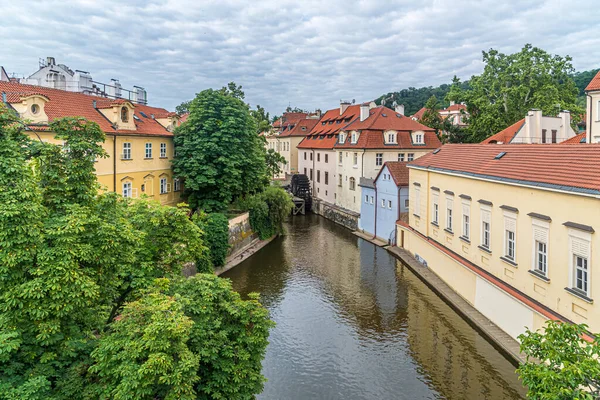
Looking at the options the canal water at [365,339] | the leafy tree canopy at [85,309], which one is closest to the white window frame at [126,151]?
the canal water at [365,339]

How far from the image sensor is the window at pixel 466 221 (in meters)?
17.2

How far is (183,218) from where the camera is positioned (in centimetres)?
1114

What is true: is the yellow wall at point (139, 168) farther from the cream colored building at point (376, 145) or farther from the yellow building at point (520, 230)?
the yellow building at point (520, 230)

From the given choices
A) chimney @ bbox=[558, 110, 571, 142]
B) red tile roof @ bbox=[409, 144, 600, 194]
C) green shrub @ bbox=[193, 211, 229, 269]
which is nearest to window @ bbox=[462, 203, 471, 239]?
red tile roof @ bbox=[409, 144, 600, 194]

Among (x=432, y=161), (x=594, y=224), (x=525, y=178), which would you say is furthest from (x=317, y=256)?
(x=594, y=224)

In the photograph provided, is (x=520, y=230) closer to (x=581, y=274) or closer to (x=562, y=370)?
(x=581, y=274)

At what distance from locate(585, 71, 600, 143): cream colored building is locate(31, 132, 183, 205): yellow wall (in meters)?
22.9

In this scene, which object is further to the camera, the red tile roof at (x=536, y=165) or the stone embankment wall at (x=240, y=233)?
the stone embankment wall at (x=240, y=233)

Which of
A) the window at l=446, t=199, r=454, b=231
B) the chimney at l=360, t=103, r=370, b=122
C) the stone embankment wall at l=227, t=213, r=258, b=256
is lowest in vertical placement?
the stone embankment wall at l=227, t=213, r=258, b=256

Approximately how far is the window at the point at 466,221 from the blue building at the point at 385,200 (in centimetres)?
893

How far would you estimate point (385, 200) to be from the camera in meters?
28.6

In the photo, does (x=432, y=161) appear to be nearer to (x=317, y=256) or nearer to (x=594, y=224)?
(x=317, y=256)

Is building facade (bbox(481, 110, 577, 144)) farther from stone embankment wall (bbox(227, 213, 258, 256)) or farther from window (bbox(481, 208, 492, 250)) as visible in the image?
stone embankment wall (bbox(227, 213, 258, 256))

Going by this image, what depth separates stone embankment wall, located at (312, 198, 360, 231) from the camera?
112 feet
